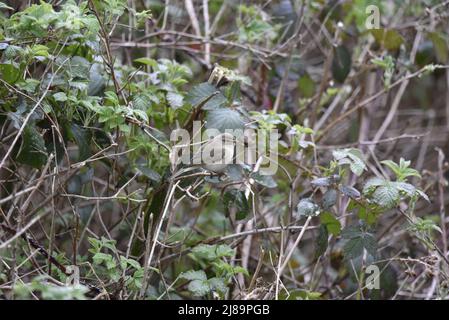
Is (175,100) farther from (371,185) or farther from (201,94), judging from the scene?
(371,185)

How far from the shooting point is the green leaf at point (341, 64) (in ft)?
7.61

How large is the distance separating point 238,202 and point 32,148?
50 cm

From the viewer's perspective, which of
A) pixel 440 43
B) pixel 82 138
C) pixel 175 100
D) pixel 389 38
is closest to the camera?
pixel 82 138

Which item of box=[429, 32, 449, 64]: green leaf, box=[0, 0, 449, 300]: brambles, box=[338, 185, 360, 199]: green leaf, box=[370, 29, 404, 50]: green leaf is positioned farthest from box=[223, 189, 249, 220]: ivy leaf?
box=[429, 32, 449, 64]: green leaf

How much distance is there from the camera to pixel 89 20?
4.59 ft

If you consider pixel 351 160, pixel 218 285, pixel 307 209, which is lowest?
pixel 218 285

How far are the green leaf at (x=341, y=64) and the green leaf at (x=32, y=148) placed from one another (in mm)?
1190

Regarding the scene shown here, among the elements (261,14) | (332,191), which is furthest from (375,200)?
(261,14)

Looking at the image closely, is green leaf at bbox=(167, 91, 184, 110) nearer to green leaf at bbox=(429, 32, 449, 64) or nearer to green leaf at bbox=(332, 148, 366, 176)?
green leaf at bbox=(332, 148, 366, 176)

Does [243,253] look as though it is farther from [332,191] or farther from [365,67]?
[365,67]

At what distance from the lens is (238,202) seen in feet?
5.29

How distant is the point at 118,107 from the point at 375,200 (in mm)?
626

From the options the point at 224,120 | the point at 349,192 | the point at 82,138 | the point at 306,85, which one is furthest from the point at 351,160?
the point at 306,85

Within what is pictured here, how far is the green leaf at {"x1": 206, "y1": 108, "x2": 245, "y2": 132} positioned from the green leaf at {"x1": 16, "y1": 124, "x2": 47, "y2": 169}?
389 mm
